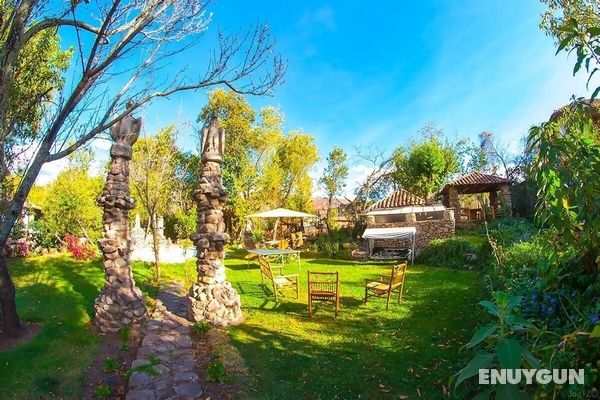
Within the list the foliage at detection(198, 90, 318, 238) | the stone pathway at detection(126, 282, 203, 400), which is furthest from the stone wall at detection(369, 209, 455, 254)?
the stone pathway at detection(126, 282, 203, 400)

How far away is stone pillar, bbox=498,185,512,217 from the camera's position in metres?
20.4

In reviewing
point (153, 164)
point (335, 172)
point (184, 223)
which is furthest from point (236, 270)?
point (335, 172)

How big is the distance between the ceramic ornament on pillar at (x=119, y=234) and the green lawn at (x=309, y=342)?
674 mm

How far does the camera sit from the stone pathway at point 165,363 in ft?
14.0

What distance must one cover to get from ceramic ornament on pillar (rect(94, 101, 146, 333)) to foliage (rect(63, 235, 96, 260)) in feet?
25.8

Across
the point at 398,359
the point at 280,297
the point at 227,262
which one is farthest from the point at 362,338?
the point at 227,262

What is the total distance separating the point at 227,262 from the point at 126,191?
9275 millimetres

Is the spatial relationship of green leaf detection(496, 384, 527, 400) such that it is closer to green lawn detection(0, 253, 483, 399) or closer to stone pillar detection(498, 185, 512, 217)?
green lawn detection(0, 253, 483, 399)

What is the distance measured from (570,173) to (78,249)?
49.8 ft

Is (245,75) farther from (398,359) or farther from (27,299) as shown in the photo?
(27,299)

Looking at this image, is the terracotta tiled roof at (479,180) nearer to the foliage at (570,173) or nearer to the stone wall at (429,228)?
the stone wall at (429,228)

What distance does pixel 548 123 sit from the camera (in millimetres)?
2404

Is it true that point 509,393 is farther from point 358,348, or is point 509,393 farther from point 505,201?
point 505,201

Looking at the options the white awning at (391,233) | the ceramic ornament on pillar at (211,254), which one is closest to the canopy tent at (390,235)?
the white awning at (391,233)
